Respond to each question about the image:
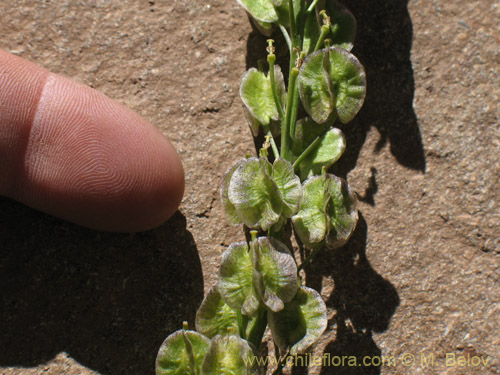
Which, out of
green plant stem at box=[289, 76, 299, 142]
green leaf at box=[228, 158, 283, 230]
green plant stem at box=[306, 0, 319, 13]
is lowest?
green leaf at box=[228, 158, 283, 230]

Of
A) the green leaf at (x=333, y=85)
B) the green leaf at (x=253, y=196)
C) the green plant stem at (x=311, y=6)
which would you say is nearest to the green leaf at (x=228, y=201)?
the green leaf at (x=253, y=196)

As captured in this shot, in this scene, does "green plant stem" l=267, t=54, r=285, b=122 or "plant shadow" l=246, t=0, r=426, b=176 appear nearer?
"green plant stem" l=267, t=54, r=285, b=122

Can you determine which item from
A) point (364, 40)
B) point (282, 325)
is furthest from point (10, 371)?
point (364, 40)

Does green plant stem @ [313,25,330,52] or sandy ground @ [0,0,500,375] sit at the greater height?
green plant stem @ [313,25,330,52]

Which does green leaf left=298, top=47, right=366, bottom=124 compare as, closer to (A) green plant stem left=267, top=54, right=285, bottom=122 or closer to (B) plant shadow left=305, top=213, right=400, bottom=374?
(A) green plant stem left=267, top=54, right=285, bottom=122

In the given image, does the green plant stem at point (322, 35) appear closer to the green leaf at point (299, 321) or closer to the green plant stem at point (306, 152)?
the green plant stem at point (306, 152)

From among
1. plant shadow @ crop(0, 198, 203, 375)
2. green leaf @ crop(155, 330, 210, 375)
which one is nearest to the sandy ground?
plant shadow @ crop(0, 198, 203, 375)

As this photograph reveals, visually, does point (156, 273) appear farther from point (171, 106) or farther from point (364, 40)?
point (364, 40)

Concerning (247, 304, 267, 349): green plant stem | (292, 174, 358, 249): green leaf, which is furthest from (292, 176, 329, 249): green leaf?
(247, 304, 267, 349): green plant stem
